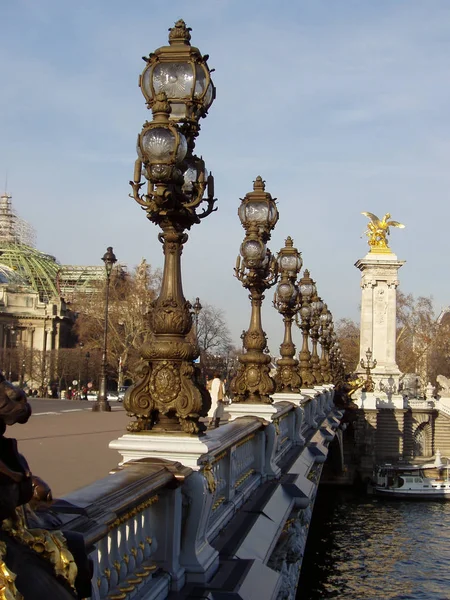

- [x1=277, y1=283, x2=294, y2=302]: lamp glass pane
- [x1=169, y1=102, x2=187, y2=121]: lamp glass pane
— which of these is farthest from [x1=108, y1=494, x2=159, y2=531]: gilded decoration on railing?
[x1=277, y1=283, x2=294, y2=302]: lamp glass pane

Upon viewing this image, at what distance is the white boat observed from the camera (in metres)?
51.0

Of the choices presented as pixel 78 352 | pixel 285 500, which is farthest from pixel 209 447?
pixel 78 352

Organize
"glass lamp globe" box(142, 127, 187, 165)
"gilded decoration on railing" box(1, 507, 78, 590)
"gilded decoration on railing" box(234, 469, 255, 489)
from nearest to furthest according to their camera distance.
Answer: "gilded decoration on railing" box(1, 507, 78, 590)
"glass lamp globe" box(142, 127, 187, 165)
"gilded decoration on railing" box(234, 469, 255, 489)

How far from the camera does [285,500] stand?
10000 mm

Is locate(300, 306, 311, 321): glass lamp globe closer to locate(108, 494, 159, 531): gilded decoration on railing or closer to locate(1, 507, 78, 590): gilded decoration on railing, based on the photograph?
locate(108, 494, 159, 531): gilded decoration on railing

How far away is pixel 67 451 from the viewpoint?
1248cm

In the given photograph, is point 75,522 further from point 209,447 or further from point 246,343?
point 246,343

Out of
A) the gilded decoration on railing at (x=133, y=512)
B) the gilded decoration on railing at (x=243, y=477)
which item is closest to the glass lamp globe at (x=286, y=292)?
the gilded decoration on railing at (x=243, y=477)

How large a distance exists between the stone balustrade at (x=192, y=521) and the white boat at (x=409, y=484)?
42.2 m

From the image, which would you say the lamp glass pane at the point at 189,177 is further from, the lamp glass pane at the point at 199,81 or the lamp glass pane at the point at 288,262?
the lamp glass pane at the point at 288,262

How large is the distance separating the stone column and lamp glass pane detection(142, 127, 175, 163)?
67.7m

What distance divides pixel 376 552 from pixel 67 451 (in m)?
23.0

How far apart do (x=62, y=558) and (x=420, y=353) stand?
107554 millimetres

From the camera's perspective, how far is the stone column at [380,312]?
7375 cm
